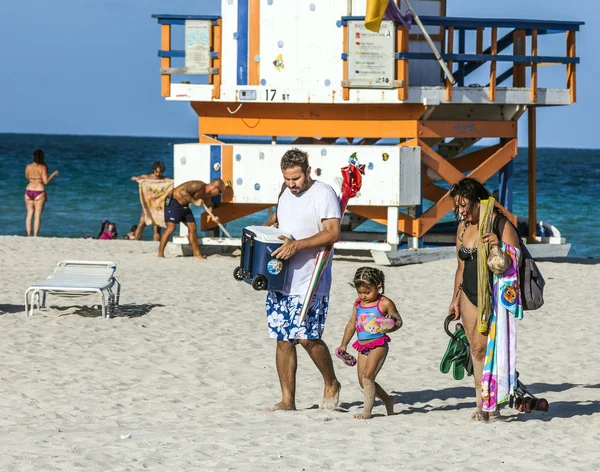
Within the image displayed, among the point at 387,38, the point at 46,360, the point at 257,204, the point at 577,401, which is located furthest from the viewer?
the point at 257,204

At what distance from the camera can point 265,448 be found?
22.1 feet

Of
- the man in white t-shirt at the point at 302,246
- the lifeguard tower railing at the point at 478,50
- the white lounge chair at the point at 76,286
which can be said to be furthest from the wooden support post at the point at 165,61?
the man in white t-shirt at the point at 302,246

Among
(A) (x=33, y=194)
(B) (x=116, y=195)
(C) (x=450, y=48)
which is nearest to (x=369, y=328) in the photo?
(C) (x=450, y=48)

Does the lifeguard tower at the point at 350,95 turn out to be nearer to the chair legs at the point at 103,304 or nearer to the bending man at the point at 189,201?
the bending man at the point at 189,201

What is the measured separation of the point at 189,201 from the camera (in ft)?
53.4

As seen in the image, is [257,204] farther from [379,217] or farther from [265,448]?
[265,448]

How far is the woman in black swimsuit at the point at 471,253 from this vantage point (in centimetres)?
743

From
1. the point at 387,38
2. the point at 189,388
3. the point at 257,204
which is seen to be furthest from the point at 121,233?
the point at 189,388

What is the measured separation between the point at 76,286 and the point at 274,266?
13.5 feet

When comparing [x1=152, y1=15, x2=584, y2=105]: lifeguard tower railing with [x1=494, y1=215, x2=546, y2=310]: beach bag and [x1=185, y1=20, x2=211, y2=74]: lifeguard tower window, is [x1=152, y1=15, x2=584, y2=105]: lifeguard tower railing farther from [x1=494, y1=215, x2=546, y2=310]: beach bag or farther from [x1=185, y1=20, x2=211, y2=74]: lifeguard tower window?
[x1=494, y1=215, x2=546, y2=310]: beach bag

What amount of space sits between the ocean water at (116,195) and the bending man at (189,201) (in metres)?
12.3

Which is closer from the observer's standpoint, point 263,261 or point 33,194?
point 263,261

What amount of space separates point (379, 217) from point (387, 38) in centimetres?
234

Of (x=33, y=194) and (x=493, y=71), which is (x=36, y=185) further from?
(x=493, y=71)
